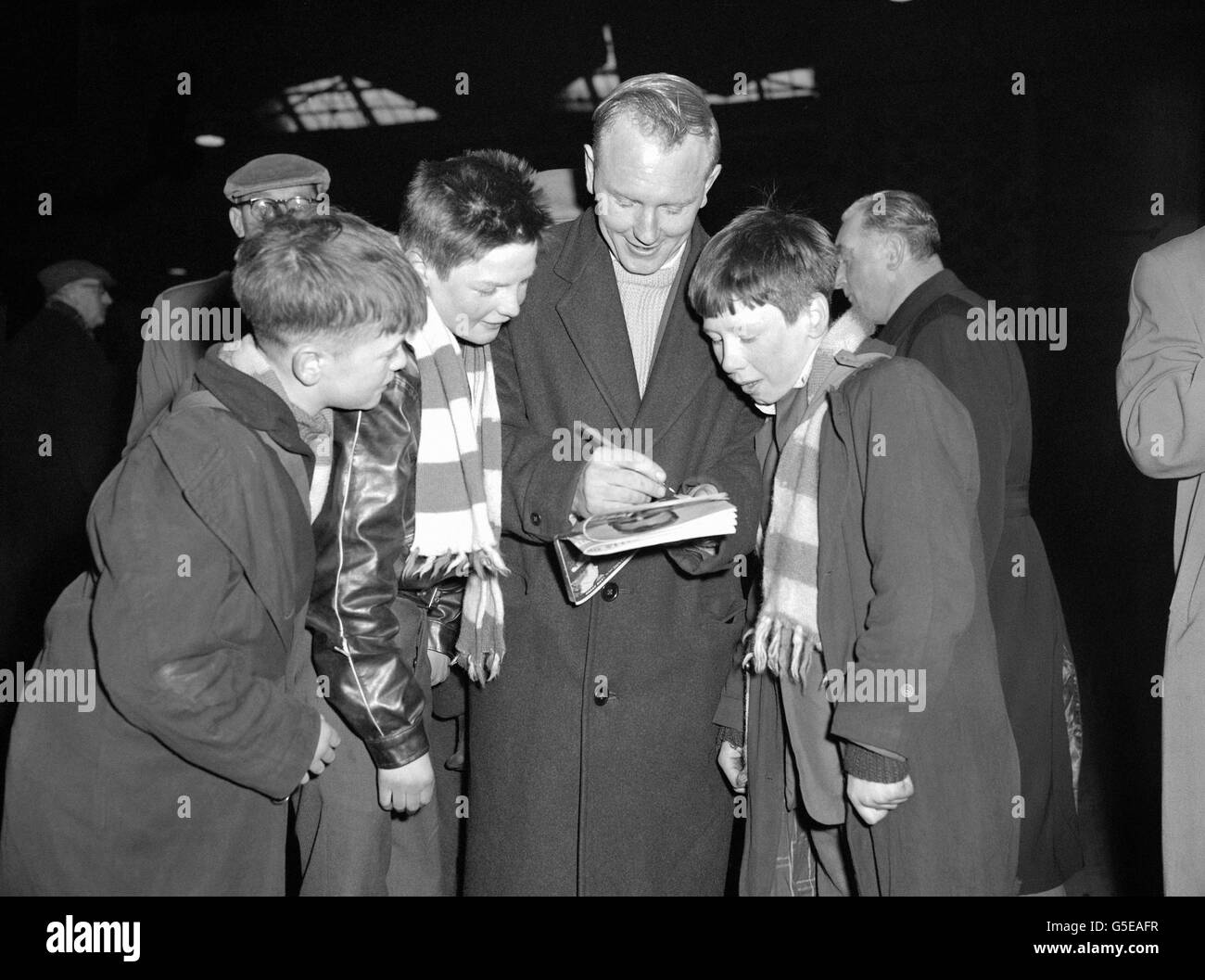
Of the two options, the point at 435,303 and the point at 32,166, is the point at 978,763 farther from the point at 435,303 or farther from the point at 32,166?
the point at 32,166

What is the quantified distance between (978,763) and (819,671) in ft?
0.98

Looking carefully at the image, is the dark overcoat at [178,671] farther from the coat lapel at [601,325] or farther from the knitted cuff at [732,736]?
the knitted cuff at [732,736]

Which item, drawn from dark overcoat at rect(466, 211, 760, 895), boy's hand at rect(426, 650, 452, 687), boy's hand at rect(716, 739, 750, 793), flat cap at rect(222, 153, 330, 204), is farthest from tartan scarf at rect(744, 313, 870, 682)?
flat cap at rect(222, 153, 330, 204)

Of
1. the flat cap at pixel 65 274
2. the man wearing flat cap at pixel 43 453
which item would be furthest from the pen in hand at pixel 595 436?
the flat cap at pixel 65 274

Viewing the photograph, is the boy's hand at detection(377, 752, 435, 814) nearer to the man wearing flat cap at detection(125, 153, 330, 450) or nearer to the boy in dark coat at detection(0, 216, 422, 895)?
the boy in dark coat at detection(0, 216, 422, 895)

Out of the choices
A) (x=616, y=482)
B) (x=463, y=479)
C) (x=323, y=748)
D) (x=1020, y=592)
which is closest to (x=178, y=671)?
(x=323, y=748)

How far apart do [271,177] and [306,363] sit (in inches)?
46.7

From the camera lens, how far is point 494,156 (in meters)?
2.10

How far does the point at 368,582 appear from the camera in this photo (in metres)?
1.82

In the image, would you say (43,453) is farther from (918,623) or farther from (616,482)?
(918,623)

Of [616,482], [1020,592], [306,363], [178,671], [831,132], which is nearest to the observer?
[178,671]

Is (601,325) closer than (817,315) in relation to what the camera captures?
No

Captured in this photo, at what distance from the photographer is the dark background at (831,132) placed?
604cm

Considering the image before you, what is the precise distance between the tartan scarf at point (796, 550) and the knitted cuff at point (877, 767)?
0.19 m
